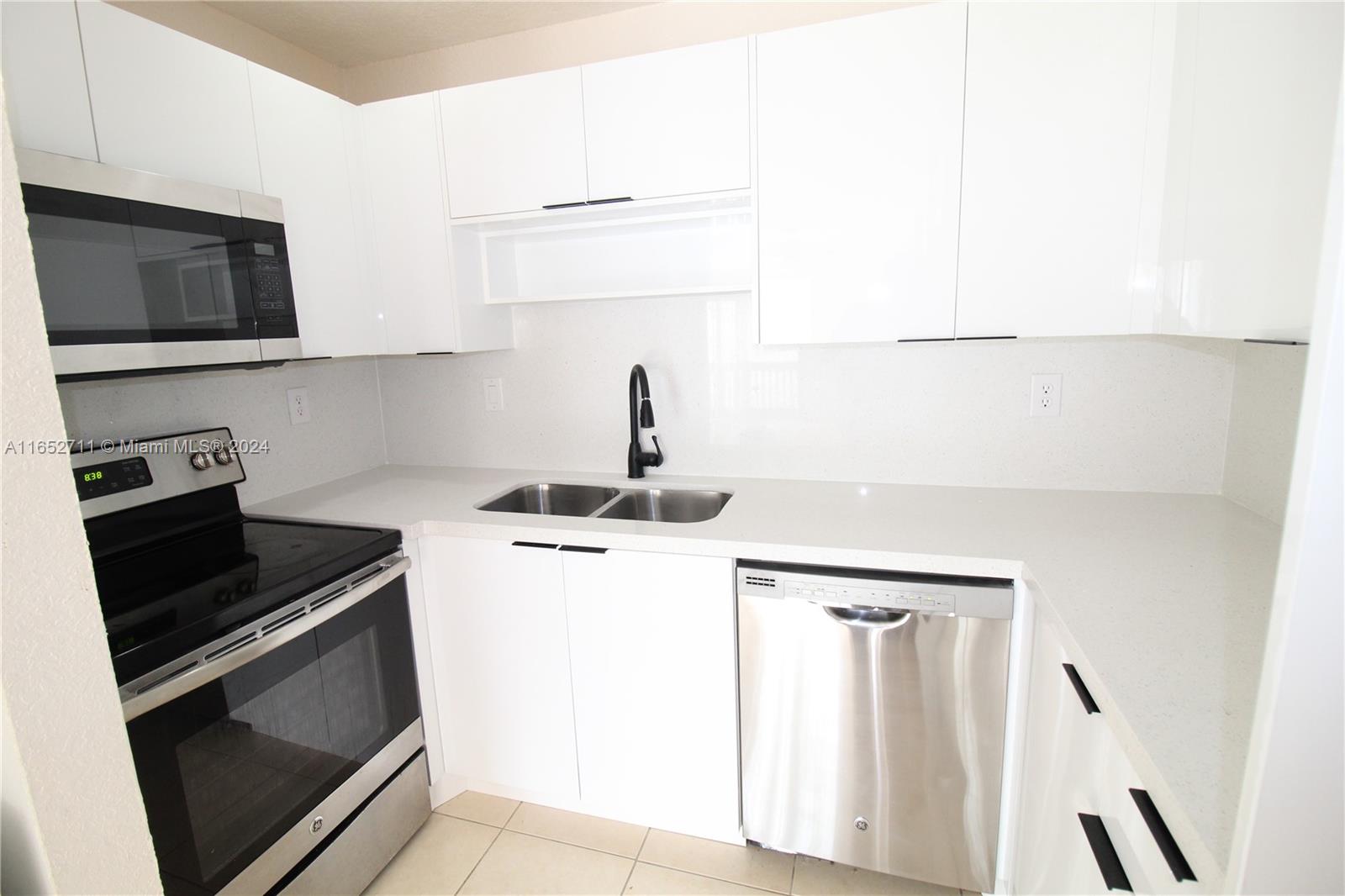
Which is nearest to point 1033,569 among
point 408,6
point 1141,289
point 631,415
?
point 1141,289

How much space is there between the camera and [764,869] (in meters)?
1.66

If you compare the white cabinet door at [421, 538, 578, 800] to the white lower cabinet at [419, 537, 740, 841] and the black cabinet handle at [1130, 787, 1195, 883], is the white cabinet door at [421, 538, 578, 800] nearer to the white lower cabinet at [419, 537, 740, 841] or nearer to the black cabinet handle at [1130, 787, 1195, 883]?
the white lower cabinet at [419, 537, 740, 841]

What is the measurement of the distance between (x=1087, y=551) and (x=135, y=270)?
212cm

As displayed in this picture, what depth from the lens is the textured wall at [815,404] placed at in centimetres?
170

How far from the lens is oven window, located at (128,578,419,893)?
1146 mm

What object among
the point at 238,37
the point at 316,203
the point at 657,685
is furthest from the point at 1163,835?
the point at 238,37

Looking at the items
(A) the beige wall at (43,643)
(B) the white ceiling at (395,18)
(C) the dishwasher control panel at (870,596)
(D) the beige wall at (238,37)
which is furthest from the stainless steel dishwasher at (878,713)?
(D) the beige wall at (238,37)

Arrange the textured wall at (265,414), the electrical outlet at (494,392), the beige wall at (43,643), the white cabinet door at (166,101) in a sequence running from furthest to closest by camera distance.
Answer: the electrical outlet at (494,392), the textured wall at (265,414), the white cabinet door at (166,101), the beige wall at (43,643)

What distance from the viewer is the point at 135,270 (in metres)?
1.28

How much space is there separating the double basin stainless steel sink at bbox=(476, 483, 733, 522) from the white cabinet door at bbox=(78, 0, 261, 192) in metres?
1.11

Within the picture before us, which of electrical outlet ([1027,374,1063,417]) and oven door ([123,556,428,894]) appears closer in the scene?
oven door ([123,556,428,894])

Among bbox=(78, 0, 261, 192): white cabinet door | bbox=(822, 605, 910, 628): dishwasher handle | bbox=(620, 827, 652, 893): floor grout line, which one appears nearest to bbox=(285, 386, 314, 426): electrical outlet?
bbox=(78, 0, 261, 192): white cabinet door

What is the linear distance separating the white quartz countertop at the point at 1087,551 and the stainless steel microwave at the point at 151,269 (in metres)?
0.61

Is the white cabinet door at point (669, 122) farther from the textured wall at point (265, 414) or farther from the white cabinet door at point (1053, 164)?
the textured wall at point (265, 414)
